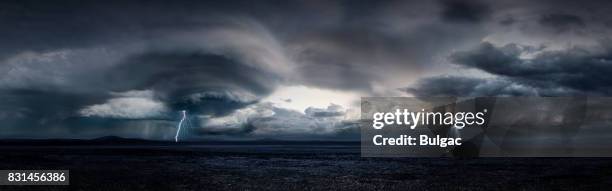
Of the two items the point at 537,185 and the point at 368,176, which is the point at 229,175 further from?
the point at 537,185

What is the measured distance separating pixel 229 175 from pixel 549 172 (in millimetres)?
28743

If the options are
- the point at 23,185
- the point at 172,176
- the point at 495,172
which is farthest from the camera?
the point at 495,172

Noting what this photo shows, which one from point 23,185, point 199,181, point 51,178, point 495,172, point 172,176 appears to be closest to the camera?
point 23,185

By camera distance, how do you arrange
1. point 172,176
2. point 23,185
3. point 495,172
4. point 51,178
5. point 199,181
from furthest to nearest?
point 495,172, point 172,176, point 199,181, point 51,178, point 23,185

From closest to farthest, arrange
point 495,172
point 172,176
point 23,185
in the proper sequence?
point 23,185, point 172,176, point 495,172

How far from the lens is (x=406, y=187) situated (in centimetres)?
3228

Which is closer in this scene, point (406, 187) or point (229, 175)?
point (406, 187)

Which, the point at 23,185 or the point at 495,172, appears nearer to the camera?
the point at 23,185

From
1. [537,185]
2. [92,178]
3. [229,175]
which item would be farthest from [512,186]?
[92,178]

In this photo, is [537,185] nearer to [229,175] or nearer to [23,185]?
[229,175]

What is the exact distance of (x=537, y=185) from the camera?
3309cm

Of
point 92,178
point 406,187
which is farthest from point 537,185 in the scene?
point 92,178

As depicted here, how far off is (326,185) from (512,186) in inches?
498

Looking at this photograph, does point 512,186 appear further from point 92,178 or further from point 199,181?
point 92,178
